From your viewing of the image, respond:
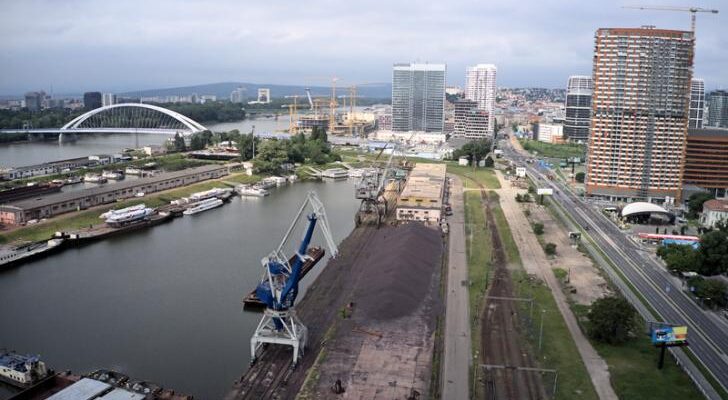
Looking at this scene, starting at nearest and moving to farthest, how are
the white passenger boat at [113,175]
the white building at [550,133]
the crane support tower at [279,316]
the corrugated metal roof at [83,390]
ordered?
1. the corrugated metal roof at [83,390]
2. the crane support tower at [279,316]
3. the white passenger boat at [113,175]
4. the white building at [550,133]

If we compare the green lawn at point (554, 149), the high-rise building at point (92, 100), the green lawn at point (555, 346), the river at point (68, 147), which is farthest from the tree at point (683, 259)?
the high-rise building at point (92, 100)

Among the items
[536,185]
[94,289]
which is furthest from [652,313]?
[536,185]

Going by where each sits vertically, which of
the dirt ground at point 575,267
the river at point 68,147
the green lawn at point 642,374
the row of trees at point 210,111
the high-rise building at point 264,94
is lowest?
the green lawn at point 642,374

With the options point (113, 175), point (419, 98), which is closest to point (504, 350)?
point (113, 175)

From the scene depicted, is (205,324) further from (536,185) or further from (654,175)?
(536,185)

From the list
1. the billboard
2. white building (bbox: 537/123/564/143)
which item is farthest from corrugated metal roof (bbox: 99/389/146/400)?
white building (bbox: 537/123/564/143)

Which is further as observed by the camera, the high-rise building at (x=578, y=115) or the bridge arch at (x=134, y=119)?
the high-rise building at (x=578, y=115)

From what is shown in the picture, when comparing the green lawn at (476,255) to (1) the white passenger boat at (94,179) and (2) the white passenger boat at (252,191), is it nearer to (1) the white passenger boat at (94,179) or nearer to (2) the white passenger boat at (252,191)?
(2) the white passenger boat at (252,191)

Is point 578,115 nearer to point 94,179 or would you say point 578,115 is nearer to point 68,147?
point 94,179
